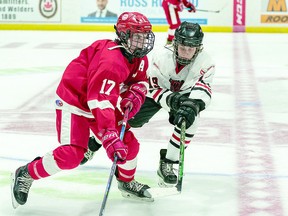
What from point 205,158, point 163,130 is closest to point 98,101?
point 205,158

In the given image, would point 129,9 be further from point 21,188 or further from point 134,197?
point 21,188

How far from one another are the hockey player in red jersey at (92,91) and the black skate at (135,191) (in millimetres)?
132

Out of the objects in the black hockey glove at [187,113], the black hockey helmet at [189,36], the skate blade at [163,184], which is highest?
the black hockey helmet at [189,36]

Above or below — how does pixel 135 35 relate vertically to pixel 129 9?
above

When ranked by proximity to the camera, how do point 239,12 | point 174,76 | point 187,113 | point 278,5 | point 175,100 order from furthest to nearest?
1. point 239,12
2. point 278,5
3. point 174,76
4. point 175,100
5. point 187,113

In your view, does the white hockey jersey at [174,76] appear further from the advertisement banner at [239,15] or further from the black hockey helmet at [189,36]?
the advertisement banner at [239,15]

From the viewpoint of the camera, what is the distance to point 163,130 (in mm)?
4188

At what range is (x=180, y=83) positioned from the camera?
3.15 m

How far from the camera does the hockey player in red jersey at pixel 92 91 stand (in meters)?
2.43

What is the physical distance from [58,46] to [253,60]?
2.71 m

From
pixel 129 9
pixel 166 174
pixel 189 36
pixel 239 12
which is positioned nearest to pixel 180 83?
pixel 189 36

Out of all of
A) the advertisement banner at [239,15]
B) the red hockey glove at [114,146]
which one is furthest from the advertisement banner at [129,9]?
the red hockey glove at [114,146]

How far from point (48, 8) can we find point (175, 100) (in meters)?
8.24

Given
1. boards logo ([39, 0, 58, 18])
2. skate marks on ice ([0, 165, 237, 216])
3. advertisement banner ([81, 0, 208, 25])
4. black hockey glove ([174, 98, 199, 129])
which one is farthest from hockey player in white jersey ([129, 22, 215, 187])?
boards logo ([39, 0, 58, 18])
